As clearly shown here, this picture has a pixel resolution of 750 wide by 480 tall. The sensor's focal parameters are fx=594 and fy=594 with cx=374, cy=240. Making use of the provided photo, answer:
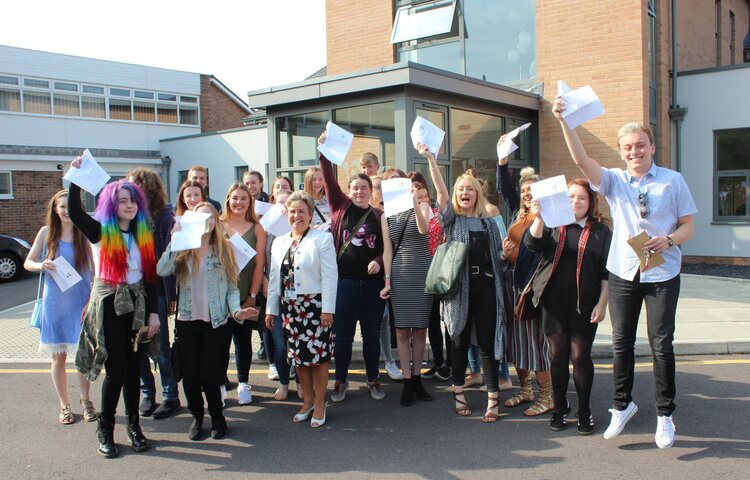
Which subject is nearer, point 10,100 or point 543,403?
point 543,403

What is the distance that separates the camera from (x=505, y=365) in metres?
5.54

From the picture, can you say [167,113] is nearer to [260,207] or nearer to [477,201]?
[260,207]

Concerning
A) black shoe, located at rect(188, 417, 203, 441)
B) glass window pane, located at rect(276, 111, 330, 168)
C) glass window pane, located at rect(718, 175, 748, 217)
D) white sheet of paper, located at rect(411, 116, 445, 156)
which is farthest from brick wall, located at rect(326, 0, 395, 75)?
black shoe, located at rect(188, 417, 203, 441)

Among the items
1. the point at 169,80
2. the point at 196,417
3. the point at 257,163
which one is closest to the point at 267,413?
the point at 196,417

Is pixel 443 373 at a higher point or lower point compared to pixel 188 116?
lower

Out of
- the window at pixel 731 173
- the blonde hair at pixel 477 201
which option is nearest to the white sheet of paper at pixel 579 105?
the blonde hair at pixel 477 201

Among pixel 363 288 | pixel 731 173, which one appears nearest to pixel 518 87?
pixel 731 173

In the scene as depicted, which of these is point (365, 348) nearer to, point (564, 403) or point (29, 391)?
point (564, 403)

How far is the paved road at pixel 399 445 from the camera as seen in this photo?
3816mm

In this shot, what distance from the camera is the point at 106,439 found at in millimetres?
4203

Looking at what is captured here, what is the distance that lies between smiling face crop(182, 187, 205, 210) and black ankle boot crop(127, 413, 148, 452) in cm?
179

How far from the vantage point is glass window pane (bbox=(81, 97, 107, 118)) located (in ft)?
79.9

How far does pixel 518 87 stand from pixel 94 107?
19.2 meters

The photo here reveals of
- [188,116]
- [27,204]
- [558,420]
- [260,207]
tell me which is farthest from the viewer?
[188,116]
